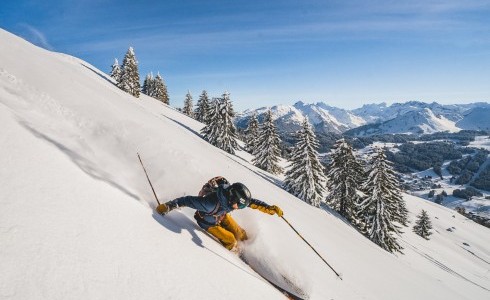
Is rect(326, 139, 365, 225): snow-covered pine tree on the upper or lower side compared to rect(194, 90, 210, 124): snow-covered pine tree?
lower

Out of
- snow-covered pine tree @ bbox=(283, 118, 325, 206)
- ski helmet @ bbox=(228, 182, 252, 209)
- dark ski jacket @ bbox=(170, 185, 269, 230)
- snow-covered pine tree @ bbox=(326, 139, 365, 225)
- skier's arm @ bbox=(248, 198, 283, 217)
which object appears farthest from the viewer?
snow-covered pine tree @ bbox=(326, 139, 365, 225)

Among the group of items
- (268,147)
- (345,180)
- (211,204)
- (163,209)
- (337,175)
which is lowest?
(163,209)

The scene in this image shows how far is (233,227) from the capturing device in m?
8.04

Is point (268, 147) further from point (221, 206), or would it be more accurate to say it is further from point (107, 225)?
point (107, 225)

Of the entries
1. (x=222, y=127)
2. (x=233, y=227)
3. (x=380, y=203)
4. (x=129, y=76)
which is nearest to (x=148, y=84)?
(x=129, y=76)

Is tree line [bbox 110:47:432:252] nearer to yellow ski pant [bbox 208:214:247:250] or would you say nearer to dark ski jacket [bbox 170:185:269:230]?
yellow ski pant [bbox 208:214:247:250]

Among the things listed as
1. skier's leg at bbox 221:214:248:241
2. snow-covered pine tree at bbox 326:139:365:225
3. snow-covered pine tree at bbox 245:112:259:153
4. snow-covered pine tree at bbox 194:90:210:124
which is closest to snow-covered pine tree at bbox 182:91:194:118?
snow-covered pine tree at bbox 194:90:210:124

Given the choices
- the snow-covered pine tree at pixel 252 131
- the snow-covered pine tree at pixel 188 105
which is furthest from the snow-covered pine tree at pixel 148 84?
the snow-covered pine tree at pixel 252 131

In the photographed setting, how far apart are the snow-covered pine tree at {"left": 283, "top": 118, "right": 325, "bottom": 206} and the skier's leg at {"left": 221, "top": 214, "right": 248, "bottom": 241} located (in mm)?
30687

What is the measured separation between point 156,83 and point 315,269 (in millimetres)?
92161

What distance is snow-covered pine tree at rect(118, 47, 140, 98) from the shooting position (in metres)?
60.9

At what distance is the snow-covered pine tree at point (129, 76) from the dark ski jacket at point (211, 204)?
5889cm

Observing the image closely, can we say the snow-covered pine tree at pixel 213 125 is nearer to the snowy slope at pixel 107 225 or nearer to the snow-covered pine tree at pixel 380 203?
the snow-covered pine tree at pixel 380 203

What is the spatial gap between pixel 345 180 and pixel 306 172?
5.22 meters
